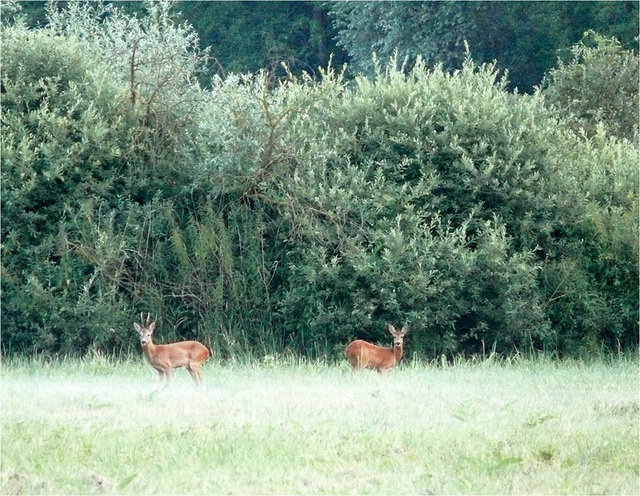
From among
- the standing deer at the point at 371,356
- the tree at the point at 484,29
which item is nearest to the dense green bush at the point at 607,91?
the tree at the point at 484,29

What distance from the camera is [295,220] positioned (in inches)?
647

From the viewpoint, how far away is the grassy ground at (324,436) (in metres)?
Answer: 7.50

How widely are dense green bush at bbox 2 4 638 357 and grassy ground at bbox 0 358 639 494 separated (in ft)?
11.6

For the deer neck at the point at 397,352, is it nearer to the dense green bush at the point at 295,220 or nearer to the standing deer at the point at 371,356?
the standing deer at the point at 371,356

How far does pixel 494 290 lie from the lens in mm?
16531

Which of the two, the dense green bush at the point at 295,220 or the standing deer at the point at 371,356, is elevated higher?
the dense green bush at the point at 295,220

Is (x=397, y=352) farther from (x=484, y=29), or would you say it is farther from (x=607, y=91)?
(x=484, y=29)

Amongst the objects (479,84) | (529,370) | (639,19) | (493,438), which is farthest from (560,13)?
Result: (493,438)

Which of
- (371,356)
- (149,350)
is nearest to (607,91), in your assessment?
(371,356)

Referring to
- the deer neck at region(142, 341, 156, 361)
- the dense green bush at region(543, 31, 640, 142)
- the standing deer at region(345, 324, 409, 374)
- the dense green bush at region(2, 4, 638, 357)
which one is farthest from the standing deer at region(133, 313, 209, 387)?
the dense green bush at region(543, 31, 640, 142)

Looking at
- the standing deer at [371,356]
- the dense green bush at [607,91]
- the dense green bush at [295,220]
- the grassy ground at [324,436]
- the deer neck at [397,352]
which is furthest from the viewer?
the dense green bush at [607,91]

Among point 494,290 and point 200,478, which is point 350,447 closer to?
point 200,478

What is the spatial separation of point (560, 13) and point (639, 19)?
8.68 ft

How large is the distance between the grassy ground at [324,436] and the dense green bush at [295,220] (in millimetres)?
3528
